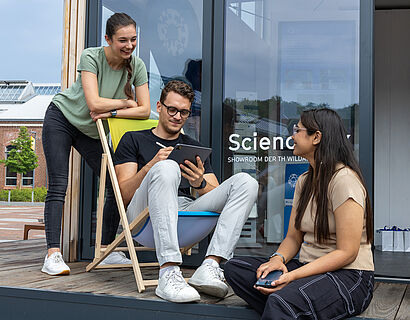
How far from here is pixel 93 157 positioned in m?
3.46

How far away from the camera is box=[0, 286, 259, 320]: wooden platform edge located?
2.33 meters

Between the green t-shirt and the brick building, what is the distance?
1307 inches

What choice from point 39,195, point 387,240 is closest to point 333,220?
point 387,240

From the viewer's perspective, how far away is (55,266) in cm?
313

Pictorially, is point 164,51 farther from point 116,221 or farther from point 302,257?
point 302,257

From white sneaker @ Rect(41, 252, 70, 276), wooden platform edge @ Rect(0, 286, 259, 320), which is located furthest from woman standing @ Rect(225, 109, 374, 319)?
white sneaker @ Rect(41, 252, 70, 276)

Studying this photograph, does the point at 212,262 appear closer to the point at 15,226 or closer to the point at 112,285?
the point at 112,285

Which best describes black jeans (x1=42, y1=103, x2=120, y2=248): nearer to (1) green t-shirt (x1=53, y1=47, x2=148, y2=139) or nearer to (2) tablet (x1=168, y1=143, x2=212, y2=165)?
(1) green t-shirt (x1=53, y1=47, x2=148, y2=139)

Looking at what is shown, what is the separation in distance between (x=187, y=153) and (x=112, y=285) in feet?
2.67

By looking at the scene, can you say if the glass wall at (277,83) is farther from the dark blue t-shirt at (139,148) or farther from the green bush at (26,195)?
the green bush at (26,195)

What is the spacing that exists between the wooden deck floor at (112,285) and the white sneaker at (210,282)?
4 centimetres

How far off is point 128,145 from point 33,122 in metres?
41.2

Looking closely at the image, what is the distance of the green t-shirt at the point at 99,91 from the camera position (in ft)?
10.7

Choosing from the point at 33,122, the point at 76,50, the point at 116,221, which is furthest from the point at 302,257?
the point at 33,122
